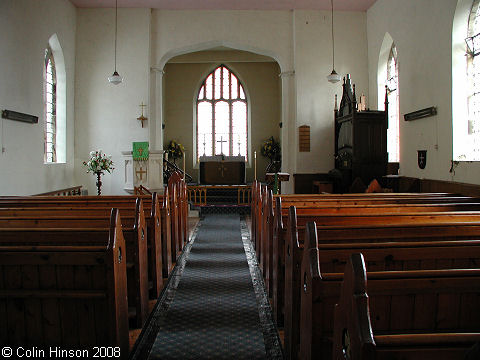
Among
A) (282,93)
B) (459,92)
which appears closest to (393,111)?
(282,93)

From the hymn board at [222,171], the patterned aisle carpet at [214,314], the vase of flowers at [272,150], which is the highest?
the vase of flowers at [272,150]

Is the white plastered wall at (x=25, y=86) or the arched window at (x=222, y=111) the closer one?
the white plastered wall at (x=25, y=86)

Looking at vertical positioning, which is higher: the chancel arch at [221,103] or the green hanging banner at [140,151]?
the chancel arch at [221,103]

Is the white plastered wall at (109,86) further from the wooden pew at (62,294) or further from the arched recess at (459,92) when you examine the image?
the wooden pew at (62,294)

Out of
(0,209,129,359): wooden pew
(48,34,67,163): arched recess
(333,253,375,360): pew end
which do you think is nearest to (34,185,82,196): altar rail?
(48,34,67,163): arched recess

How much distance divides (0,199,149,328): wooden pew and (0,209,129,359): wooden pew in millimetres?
513

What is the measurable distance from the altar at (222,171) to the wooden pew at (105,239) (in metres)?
9.07

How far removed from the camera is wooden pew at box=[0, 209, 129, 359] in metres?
2.40

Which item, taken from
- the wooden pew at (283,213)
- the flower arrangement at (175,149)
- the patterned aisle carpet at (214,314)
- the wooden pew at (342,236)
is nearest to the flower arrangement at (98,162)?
the patterned aisle carpet at (214,314)

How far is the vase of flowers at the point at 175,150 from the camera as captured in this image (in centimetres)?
1514

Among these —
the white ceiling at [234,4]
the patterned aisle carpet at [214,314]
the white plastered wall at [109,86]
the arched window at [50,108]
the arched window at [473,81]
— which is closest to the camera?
the patterned aisle carpet at [214,314]

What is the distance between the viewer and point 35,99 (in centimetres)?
833

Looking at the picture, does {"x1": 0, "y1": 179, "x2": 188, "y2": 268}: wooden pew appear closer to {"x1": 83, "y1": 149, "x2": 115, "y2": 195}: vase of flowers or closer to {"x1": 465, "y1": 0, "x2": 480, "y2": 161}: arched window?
{"x1": 83, "y1": 149, "x2": 115, "y2": 195}: vase of flowers

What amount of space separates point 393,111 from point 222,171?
5057 millimetres
